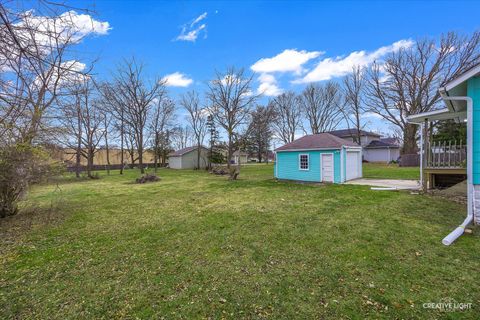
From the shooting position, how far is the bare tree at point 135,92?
23.9 metres

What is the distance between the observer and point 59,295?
2936mm

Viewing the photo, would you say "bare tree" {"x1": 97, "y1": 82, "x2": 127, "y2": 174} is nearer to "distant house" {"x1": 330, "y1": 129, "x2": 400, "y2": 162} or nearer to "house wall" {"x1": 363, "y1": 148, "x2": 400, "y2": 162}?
"distant house" {"x1": 330, "y1": 129, "x2": 400, "y2": 162}

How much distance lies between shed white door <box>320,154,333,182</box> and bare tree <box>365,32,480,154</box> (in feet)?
47.8

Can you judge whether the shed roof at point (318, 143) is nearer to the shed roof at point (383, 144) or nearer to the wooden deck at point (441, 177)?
the wooden deck at point (441, 177)

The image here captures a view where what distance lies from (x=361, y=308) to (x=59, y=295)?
3.60 metres

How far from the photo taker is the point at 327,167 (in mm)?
12523

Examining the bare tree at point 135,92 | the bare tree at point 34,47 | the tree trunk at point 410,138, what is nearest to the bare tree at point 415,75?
the tree trunk at point 410,138

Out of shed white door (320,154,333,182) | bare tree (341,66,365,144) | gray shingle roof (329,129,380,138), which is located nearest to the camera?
shed white door (320,154,333,182)

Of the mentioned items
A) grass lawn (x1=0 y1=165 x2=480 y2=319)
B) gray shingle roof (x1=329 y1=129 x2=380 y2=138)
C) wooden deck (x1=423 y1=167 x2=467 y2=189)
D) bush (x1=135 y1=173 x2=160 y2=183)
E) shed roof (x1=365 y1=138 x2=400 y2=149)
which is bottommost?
grass lawn (x1=0 y1=165 x2=480 y2=319)

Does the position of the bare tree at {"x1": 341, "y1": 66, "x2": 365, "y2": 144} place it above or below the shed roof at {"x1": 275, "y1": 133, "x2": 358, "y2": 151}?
above

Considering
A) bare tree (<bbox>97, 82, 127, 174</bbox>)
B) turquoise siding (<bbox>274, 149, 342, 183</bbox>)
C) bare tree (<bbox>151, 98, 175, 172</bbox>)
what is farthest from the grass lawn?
bare tree (<bbox>151, 98, 175, 172</bbox>)

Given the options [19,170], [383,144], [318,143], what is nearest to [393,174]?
[318,143]

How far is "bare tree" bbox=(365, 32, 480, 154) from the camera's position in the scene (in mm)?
19797

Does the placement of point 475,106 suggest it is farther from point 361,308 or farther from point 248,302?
point 248,302
